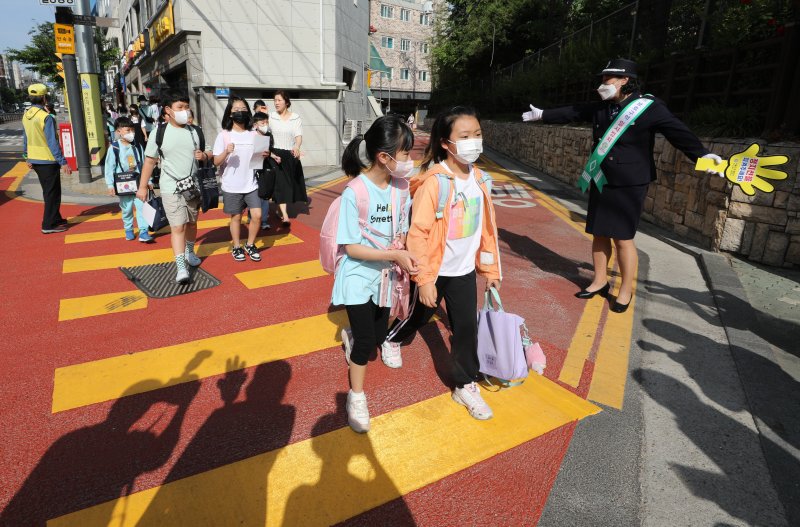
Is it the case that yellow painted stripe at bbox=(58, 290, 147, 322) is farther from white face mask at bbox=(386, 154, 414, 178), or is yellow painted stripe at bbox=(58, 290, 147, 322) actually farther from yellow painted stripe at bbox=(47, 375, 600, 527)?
white face mask at bbox=(386, 154, 414, 178)

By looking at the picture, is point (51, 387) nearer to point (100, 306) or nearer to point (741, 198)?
point (100, 306)

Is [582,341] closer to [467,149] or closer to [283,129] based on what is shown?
[467,149]

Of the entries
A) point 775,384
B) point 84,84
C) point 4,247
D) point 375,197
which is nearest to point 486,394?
point 375,197

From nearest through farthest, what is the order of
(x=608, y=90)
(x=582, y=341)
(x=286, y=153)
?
(x=582, y=341)
(x=608, y=90)
(x=286, y=153)

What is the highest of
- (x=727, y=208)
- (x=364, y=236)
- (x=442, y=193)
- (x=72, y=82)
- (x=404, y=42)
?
(x=404, y=42)

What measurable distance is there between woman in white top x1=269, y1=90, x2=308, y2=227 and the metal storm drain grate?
1.86 metres

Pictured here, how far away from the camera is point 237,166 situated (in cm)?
586

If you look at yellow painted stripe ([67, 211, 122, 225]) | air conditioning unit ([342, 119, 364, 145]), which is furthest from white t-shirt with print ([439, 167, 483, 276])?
air conditioning unit ([342, 119, 364, 145])

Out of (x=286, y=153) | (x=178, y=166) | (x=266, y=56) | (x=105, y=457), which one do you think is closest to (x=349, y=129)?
(x=266, y=56)

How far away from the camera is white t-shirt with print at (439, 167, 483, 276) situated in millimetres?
2902

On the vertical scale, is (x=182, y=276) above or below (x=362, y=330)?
below

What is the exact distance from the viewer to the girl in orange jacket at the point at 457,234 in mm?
2793

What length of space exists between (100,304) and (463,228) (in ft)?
12.3

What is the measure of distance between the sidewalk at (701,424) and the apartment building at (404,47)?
170ft
